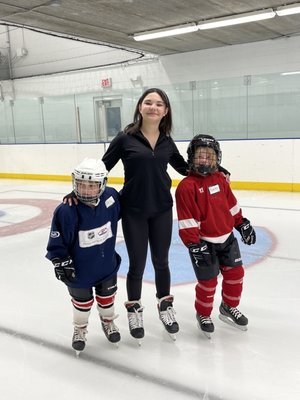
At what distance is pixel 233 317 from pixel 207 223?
54 centimetres

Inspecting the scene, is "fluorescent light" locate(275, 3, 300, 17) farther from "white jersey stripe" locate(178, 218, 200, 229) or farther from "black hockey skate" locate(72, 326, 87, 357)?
"black hockey skate" locate(72, 326, 87, 357)

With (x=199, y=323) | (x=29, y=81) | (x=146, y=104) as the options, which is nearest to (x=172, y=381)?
(x=199, y=323)

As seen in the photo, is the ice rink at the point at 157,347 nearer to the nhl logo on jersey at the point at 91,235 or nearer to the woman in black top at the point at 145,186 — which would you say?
the woman in black top at the point at 145,186

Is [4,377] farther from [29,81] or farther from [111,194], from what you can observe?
[29,81]

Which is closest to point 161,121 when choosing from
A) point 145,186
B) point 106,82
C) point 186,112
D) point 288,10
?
point 145,186

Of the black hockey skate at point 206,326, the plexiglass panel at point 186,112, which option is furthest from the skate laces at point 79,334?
the plexiglass panel at point 186,112

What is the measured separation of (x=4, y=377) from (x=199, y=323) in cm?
92

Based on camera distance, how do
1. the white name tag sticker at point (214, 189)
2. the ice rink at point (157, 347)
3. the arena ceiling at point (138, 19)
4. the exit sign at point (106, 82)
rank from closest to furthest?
the ice rink at point (157, 347), the white name tag sticker at point (214, 189), the arena ceiling at point (138, 19), the exit sign at point (106, 82)

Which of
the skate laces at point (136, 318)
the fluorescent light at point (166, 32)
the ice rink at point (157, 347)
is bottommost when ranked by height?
the ice rink at point (157, 347)

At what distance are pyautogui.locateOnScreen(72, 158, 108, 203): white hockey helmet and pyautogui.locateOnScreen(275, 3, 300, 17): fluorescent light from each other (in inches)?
181

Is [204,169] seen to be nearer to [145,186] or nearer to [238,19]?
[145,186]

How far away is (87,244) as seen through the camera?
181 cm

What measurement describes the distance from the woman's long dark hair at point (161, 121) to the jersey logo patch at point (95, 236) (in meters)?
0.45

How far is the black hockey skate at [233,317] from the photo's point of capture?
82.3 inches
